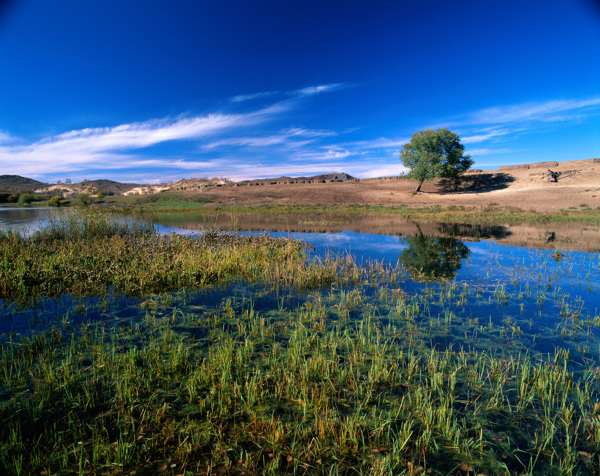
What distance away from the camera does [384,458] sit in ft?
9.27

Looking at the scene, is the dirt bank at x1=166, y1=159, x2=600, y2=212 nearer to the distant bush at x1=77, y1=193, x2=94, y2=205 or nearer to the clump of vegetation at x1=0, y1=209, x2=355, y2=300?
the distant bush at x1=77, y1=193, x2=94, y2=205

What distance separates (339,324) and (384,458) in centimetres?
348

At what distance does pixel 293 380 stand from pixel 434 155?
58016mm

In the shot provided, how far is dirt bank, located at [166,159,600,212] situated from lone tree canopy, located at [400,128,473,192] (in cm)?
407

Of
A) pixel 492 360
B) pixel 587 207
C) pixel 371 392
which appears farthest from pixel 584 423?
pixel 587 207

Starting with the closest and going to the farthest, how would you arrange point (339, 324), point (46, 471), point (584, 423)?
point (46, 471) → point (584, 423) → point (339, 324)

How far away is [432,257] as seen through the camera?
13703 mm

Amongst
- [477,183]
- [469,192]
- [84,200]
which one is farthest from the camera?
[84,200]

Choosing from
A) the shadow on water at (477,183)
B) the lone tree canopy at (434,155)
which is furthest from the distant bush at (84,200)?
the shadow on water at (477,183)

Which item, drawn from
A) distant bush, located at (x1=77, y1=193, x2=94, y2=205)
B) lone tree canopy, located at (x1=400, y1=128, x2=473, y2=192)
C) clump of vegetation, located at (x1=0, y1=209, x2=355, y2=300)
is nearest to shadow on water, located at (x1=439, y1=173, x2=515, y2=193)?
lone tree canopy, located at (x1=400, y1=128, x2=473, y2=192)

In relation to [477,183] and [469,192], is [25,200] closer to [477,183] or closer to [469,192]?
[469,192]

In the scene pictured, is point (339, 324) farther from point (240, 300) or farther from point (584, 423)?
point (584, 423)

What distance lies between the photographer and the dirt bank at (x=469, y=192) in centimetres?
3975

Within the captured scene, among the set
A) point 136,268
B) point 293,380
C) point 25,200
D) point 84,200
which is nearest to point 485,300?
point 293,380
